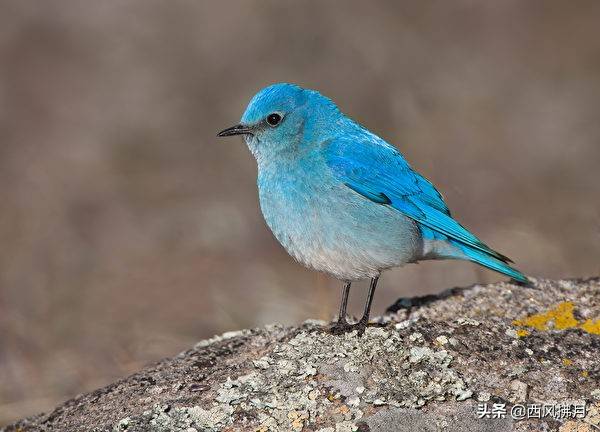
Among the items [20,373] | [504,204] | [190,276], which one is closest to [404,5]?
[504,204]

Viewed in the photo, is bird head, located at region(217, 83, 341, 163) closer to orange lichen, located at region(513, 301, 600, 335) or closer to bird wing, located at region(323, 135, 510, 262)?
bird wing, located at region(323, 135, 510, 262)

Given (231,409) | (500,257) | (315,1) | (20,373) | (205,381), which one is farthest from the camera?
(315,1)

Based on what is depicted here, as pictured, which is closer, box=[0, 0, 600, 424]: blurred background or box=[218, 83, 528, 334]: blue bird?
box=[218, 83, 528, 334]: blue bird

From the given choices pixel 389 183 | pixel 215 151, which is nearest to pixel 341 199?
pixel 389 183

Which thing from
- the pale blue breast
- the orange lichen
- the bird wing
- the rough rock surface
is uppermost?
the bird wing

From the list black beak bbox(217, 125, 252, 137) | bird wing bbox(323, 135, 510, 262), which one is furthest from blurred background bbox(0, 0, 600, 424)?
black beak bbox(217, 125, 252, 137)

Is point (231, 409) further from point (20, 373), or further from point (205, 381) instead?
point (20, 373)
